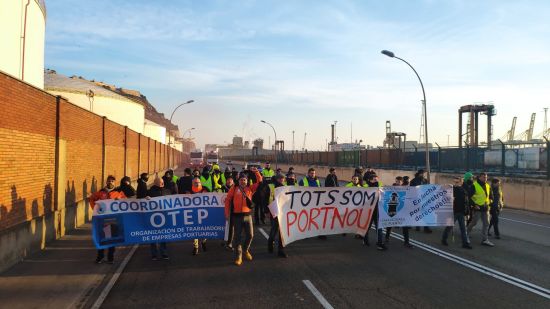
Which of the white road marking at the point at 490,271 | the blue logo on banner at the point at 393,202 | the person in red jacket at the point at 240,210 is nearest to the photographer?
the white road marking at the point at 490,271

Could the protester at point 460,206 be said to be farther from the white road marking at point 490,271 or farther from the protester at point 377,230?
the protester at point 377,230

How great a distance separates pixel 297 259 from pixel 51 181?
6.65 m

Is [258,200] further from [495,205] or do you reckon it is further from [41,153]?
[495,205]

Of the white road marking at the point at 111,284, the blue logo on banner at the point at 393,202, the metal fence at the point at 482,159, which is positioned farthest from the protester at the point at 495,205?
the white road marking at the point at 111,284

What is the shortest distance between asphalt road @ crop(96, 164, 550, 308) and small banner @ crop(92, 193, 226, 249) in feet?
1.70

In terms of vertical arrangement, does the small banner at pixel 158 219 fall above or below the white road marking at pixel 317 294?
above

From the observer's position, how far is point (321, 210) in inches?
400

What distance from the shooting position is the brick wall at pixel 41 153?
843 centimetres

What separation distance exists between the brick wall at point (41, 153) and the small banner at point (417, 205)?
795cm

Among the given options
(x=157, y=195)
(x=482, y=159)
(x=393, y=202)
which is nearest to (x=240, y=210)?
(x=157, y=195)

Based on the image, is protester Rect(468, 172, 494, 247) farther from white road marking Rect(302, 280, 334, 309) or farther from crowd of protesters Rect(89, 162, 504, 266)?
white road marking Rect(302, 280, 334, 309)

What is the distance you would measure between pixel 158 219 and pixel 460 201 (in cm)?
702

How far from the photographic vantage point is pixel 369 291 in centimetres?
675

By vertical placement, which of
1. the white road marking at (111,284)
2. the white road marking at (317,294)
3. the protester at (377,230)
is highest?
the protester at (377,230)
